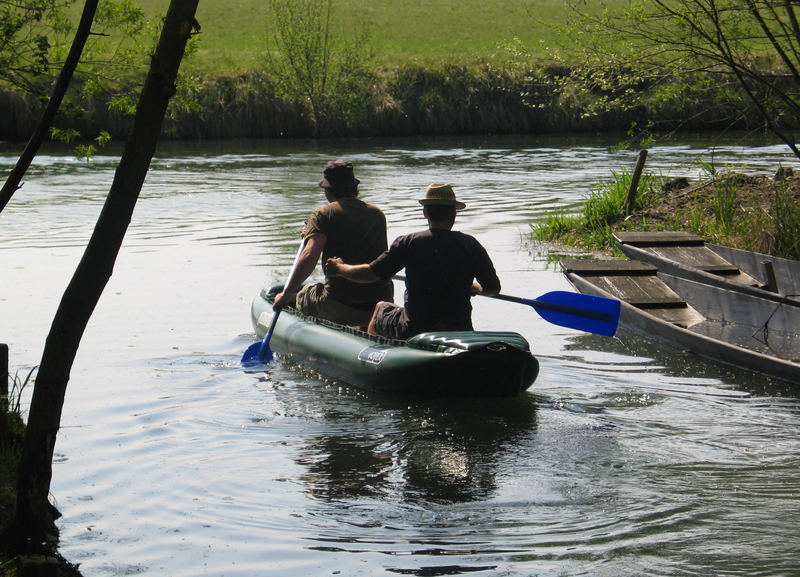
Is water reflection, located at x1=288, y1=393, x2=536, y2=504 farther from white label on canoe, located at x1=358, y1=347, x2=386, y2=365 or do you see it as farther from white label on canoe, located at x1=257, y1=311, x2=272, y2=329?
white label on canoe, located at x1=257, y1=311, x2=272, y2=329

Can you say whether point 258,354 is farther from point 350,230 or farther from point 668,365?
point 668,365

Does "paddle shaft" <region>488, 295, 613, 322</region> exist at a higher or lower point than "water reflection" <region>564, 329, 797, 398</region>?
higher

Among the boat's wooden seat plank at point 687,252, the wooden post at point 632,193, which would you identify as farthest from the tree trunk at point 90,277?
the wooden post at point 632,193

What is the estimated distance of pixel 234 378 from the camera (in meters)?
8.31

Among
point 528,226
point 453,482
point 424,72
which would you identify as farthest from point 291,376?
point 424,72

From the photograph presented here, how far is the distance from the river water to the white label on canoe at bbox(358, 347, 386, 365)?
9.9 inches

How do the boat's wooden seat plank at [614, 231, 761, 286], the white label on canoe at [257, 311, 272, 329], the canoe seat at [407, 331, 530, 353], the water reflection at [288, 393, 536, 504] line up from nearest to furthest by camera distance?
the water reflection at [288, 393, 536, 504], the canoe seat at [407, 331, 530, 353], the white label on canoe at [257, 311, 272, 329], the boat's wooden seat plank at [614, 231, 761, 286]

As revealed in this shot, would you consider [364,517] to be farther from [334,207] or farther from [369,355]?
[334,207]

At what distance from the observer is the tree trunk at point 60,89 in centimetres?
443

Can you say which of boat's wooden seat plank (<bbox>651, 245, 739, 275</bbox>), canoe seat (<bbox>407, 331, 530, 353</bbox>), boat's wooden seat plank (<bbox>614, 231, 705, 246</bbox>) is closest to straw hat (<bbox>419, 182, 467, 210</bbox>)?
canoe seat (<bbox>407, 331, 530, 353</bbox>)

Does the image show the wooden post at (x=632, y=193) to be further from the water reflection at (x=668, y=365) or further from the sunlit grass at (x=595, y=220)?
the water reflection at (x=668, y=365)

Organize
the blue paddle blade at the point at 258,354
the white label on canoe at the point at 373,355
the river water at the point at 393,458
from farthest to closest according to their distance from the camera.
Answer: the blue paddle blade at the point at 258,354
the white label on canoe at the point at 373,355
the river water at the point at 393,458

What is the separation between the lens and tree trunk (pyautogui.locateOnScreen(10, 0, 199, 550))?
412cm

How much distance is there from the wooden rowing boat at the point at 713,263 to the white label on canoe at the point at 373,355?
10.4 feet
